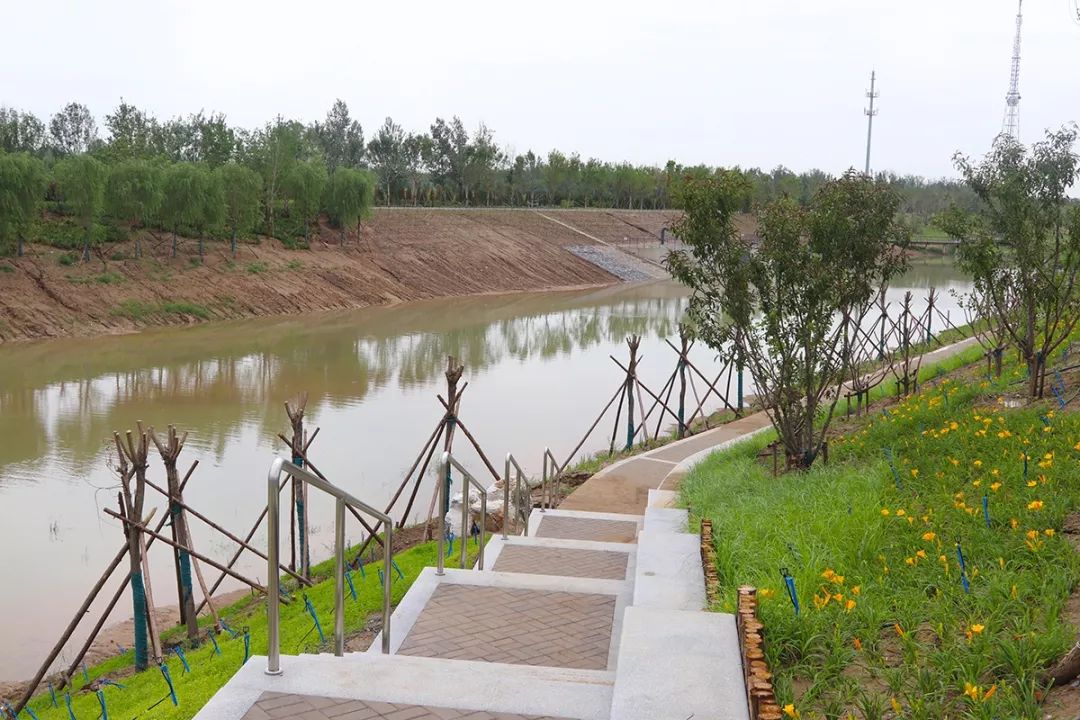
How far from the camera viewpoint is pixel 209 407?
20.4 meters

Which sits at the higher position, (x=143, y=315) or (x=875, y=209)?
(x=875, y=209)

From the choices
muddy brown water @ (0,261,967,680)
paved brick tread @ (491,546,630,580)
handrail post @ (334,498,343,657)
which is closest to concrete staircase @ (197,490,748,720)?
handrail post @ (334,498,343,657)

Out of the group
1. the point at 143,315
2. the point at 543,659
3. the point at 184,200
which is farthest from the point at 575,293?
the point at 543,659

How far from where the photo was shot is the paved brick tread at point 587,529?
380 inches

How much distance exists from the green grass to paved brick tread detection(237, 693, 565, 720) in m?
2.51

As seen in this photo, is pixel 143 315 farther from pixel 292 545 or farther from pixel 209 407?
pixel 292 545

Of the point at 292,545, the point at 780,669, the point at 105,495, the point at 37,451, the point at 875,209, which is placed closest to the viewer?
the point at 780,669

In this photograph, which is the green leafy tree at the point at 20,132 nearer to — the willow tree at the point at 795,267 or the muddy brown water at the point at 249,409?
the muddy brown water at the point at 249,409

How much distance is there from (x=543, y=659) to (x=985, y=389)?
27.2 ft

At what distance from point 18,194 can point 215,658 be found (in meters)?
29.5

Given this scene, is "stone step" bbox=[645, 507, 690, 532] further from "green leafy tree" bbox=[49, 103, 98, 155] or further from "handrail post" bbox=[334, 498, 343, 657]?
"green leafy tree" bbox=[49, 103, 98, 155]

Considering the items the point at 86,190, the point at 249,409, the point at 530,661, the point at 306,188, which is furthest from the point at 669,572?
the point at 306,188

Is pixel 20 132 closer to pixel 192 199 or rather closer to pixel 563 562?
pixel 192 199

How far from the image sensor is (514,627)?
5598 mm
